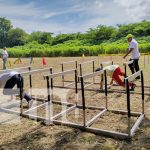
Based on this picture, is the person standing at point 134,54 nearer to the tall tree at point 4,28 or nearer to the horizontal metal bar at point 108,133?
the horizontal metal bar at point 108,133

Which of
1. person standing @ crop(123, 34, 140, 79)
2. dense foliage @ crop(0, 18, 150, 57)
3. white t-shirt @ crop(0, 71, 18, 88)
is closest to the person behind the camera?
white t-shirt @ crop(0, 71, 18, 88)

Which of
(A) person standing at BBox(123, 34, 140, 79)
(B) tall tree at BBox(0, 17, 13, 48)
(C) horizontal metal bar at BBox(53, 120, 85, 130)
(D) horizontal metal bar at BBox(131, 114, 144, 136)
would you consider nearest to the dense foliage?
(B) tall tree at BBox(0, 17, 13, 48)

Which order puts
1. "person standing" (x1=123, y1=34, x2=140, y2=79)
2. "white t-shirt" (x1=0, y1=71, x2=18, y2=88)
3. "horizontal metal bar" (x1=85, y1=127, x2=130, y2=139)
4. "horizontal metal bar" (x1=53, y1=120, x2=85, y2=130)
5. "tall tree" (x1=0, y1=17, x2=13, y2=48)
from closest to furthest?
1. "horizontal metal bar" (x1=85, y1=127, x2=130, y2=139)
2. "horizontal metal bar" (x1=53, y1=120, x2=85, y2=130)
3. "white t-shirt" (x1=0, y1=71, x2=18, y2=88)
4. "person standing" (x1=123, y1=34, x2=140, y2=79)
5. "tall tree" (x1=0, y1=17, x2=13, y2=48)

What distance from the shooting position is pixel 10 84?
7469 mm

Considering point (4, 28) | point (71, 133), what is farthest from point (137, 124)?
point (4, 28)

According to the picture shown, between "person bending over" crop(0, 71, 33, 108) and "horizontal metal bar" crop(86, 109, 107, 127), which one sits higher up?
"person bending over" crop(0, 71, 33, 108)

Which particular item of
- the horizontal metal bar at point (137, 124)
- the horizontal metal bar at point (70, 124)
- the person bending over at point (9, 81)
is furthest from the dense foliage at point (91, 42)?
the horizontal metal bar at point (70, 124)

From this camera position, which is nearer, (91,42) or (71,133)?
(71,133)

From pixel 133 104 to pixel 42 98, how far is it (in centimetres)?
283

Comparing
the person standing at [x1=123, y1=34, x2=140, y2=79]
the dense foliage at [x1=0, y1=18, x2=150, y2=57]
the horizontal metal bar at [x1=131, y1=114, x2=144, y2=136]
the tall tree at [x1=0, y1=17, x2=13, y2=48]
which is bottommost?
the horizontal metal bar at [x1=131, y1=114, x2=144, y2=136]

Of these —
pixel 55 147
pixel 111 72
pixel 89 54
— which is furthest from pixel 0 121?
pixel 89 54

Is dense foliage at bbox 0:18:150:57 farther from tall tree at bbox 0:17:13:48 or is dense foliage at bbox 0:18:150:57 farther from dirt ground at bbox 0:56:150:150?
dirt ground at bbox 0:56:150:150

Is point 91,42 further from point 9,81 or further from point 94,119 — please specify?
point 94,119

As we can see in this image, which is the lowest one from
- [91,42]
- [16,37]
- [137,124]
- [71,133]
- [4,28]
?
[71,133]
